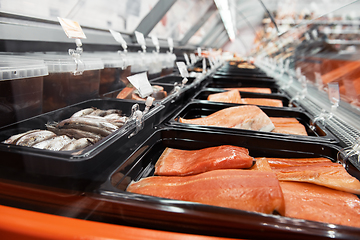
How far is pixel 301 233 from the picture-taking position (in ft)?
1.99

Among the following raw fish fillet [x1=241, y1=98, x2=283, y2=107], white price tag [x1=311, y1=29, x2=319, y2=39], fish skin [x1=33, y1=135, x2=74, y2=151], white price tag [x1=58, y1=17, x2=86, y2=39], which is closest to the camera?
fish skin [x1=33, y1=135, x2=74, y2=151]

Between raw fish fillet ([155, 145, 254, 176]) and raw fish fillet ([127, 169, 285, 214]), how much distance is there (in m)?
0.14

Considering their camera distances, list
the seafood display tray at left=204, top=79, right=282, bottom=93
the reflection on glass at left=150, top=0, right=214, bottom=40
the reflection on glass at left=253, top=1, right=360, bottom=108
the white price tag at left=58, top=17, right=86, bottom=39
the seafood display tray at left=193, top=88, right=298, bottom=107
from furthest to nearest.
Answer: the reflection on glass at left=150, top=0, right=214, bottom=40 → the reflection on glass at left=253, top=1, right=360, bottom=108 → the seafood display tray at left=204, top=79, right=282, bottom=93 → the seafood display tray at left=193, top=88, right=298, bottom=107 → the white price tag at left=58, top=17, right=86, bottom=39

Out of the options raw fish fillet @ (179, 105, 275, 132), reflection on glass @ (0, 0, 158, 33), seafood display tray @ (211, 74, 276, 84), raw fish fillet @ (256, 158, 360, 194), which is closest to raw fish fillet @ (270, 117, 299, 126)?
raw fish fillet @ (179, 105, 275, 132)

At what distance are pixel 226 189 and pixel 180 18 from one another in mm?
6416

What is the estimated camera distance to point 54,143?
944mm

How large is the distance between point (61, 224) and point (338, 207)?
0.99 meters

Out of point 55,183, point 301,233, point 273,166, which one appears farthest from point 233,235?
point 273,166

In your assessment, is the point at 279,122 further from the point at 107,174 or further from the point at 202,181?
the point at 107,174

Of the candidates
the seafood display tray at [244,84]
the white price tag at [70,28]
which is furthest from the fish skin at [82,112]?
the seafood display tray at [244,84]

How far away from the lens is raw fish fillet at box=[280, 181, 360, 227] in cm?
81

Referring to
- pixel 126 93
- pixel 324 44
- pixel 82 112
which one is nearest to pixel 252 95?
pixel 126 93

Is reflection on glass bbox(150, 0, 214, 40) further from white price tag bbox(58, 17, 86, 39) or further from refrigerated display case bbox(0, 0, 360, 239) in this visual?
white price tag bbox(58, 17, 86, 39)

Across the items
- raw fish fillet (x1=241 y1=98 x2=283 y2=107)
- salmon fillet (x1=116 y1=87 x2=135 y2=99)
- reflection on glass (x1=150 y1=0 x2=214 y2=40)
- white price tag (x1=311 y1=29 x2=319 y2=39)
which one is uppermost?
reflection on glass (x1=150 y1=0 x2=214 y2=40)
